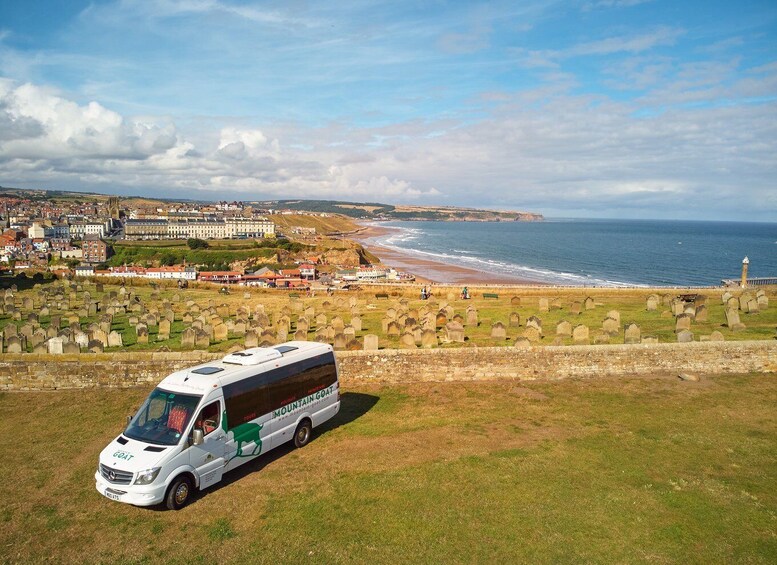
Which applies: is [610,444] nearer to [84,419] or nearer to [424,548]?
[424,548]

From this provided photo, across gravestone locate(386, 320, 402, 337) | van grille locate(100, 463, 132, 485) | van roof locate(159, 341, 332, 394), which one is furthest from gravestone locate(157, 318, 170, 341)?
van grille locate(100, 463, 132, 485)

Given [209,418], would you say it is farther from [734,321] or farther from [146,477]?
[734,321]

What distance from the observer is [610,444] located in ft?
36.6

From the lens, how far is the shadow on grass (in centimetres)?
943

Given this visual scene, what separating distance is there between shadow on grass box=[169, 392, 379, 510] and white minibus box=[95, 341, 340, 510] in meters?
0.28

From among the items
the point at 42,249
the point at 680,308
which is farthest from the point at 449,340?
the point at 42,249

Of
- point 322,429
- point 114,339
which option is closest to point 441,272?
point 114,339

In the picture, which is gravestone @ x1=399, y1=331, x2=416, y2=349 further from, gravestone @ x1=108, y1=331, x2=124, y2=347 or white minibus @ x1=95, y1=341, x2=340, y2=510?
gravestone @ x1=108, y1=331, x2=124, y2=347

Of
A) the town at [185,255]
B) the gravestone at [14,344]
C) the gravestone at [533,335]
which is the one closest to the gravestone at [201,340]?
the gravestone at [14,344]

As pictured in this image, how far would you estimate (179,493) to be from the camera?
27.6 ft

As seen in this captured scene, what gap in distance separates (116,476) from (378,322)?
63.2ft

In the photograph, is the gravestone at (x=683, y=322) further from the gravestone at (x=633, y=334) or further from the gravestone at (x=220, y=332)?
the gravestone at (x=220, y=332)

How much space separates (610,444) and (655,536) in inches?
139

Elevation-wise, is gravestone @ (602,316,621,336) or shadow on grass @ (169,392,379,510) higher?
gravestone @ (602,316,621,336)
